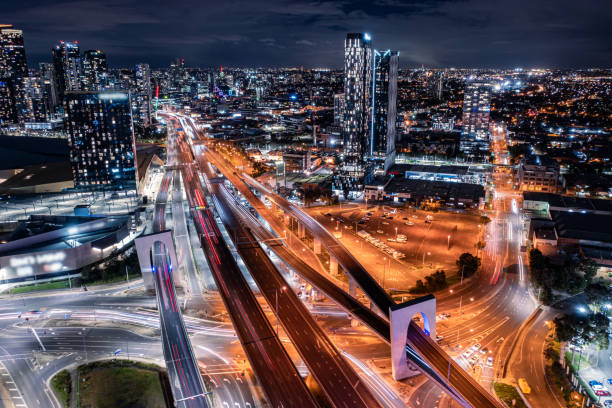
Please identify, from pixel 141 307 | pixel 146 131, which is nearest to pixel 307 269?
pixel 141 307

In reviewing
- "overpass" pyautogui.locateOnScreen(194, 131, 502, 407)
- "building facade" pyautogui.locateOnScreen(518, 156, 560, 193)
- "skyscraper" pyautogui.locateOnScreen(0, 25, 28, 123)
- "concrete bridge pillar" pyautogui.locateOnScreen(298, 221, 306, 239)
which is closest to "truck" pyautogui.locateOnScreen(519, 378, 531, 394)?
"overpass" pyautogui.locateOnScreen(194, 131, 502, 407)

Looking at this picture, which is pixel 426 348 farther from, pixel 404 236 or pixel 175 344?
pixel 404 236

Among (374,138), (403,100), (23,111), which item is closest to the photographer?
(374,138)

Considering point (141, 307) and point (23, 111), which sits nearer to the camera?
point (141, 307)

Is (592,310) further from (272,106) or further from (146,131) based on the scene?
(272,106)

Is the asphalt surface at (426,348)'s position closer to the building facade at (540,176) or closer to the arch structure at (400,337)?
the arch structure at (400,337)

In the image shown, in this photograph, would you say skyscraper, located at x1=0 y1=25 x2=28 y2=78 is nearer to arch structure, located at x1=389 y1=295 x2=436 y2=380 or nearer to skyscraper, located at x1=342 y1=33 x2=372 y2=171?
skyscraper, located at x1=342 y1=33 x2=372 y2=171
